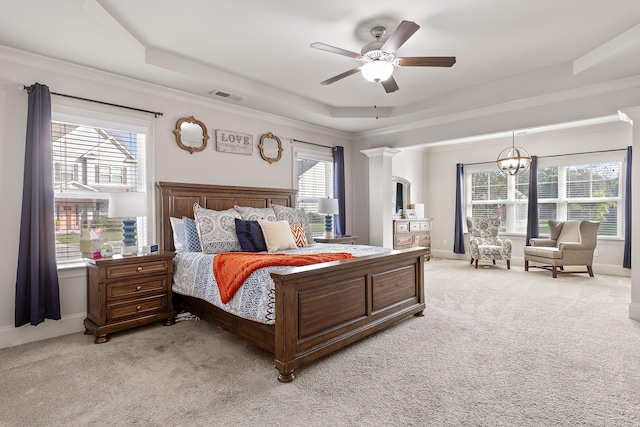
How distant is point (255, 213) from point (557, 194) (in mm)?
5681

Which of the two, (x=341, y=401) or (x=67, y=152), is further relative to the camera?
(x=67, y=152)

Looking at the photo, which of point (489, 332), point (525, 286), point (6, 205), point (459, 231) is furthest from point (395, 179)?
point (6, 205)

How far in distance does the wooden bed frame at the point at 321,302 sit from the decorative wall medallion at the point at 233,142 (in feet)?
2.20

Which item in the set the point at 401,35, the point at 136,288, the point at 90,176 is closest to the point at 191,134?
the point at 90,176

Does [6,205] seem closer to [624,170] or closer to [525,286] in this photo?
[525,286]

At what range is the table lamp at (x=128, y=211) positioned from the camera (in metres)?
3.14

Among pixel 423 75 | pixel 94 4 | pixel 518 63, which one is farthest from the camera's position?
pixel 423 75

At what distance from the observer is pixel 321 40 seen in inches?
122

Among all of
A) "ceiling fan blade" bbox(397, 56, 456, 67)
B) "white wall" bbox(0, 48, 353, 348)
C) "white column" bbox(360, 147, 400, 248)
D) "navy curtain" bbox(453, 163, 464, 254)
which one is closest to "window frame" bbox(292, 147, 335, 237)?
"white wall" bbox(0, 48, 353, 348)

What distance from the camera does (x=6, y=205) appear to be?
297 cm

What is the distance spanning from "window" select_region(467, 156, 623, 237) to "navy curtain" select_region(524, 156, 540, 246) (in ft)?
0.49

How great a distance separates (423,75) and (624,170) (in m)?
4.39

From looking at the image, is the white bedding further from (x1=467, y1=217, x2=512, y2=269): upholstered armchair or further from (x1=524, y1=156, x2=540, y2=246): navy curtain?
(x1=524, y1=156, x2=540, y2=246): navy curtain

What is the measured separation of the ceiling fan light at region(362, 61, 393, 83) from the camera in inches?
110
